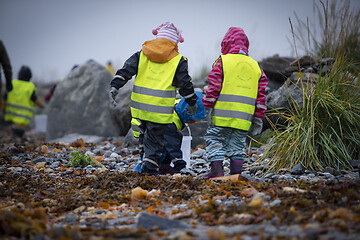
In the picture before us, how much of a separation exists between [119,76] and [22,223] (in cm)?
251

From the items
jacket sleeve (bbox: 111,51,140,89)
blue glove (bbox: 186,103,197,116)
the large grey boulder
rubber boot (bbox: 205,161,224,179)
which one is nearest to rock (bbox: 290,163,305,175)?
rubber boot (bbox: 205,161,224,179)

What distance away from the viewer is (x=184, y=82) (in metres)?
4.64

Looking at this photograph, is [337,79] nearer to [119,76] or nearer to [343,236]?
[119,76]

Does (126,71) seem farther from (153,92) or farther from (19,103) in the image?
(19,103)

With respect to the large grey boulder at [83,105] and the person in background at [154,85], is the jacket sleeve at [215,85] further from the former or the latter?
the large grey boulder at [83,105]

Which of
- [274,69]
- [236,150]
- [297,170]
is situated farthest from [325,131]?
[274,69]

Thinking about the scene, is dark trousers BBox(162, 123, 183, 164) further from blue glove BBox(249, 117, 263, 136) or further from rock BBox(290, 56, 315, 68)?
rock BBox(290, 56, 315, 68)

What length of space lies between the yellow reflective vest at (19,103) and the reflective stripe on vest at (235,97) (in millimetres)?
8145

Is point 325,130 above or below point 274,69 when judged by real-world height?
below

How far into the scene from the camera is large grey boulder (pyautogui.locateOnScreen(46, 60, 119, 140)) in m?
11.4

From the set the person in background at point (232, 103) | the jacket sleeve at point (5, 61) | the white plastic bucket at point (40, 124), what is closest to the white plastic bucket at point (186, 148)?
the person in background at point (232, 103)

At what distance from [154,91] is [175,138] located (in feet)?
2.96

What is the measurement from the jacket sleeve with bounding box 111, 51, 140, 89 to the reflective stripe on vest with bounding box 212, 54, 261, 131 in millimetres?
1080

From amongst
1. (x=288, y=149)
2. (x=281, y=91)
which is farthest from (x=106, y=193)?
(x=281, y=91)
